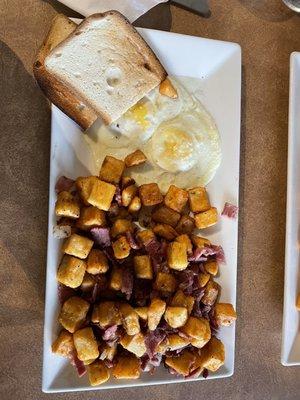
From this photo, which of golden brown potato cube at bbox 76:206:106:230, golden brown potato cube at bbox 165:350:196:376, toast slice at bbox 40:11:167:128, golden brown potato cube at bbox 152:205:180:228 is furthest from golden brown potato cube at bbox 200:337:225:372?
toast slice at bbox 40:11:167:128

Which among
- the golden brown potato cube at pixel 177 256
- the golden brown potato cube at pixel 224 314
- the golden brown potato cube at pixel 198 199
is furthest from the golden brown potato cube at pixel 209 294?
the golden brown potato cube at pixel 198 199

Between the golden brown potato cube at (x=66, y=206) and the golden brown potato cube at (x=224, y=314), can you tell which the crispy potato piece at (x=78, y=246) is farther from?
the golden brown potato cube at (x=224, y=314)

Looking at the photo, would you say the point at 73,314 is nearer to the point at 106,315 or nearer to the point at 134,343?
the point at 106,315

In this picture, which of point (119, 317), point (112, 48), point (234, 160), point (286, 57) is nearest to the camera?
point (119, 317)

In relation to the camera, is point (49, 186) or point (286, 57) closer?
point (49, 186)

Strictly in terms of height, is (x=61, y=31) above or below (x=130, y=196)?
above

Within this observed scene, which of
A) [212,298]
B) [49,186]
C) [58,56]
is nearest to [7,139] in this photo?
[49,186]

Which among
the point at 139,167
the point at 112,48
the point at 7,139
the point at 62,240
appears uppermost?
the point at 112,48

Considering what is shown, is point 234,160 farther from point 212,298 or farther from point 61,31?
point 61,31
